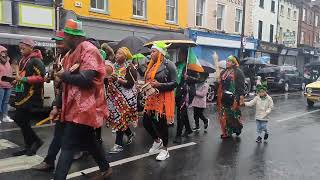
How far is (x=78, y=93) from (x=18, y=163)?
2268 millimetres

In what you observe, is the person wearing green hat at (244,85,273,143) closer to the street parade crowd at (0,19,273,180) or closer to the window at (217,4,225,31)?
the street parade crowd at (0,19,273,180)

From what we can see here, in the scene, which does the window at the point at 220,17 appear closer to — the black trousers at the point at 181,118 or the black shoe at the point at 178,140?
the black trousers at the point at 181,118

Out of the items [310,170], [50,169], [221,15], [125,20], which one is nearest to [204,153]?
[310,170]

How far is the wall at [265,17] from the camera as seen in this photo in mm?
34875

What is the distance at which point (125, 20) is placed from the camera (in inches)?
840

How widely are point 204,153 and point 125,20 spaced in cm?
1495

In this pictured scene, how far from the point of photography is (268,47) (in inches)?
1480

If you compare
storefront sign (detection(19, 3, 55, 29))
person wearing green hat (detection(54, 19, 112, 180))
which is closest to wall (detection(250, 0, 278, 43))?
storefront sign (detection(19, 3, 55, 29))

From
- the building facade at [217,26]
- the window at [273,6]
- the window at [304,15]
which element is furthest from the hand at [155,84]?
the window at [304,15]

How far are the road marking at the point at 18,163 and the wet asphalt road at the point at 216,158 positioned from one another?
178mm

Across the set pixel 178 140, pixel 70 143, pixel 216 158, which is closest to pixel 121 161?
pixel 216 158

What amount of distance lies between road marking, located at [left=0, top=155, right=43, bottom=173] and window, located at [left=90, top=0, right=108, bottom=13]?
13.9 metres

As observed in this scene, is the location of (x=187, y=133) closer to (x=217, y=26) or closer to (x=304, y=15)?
(x=217, y=26)

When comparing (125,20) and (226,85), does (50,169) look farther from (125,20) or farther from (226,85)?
(125,20)
